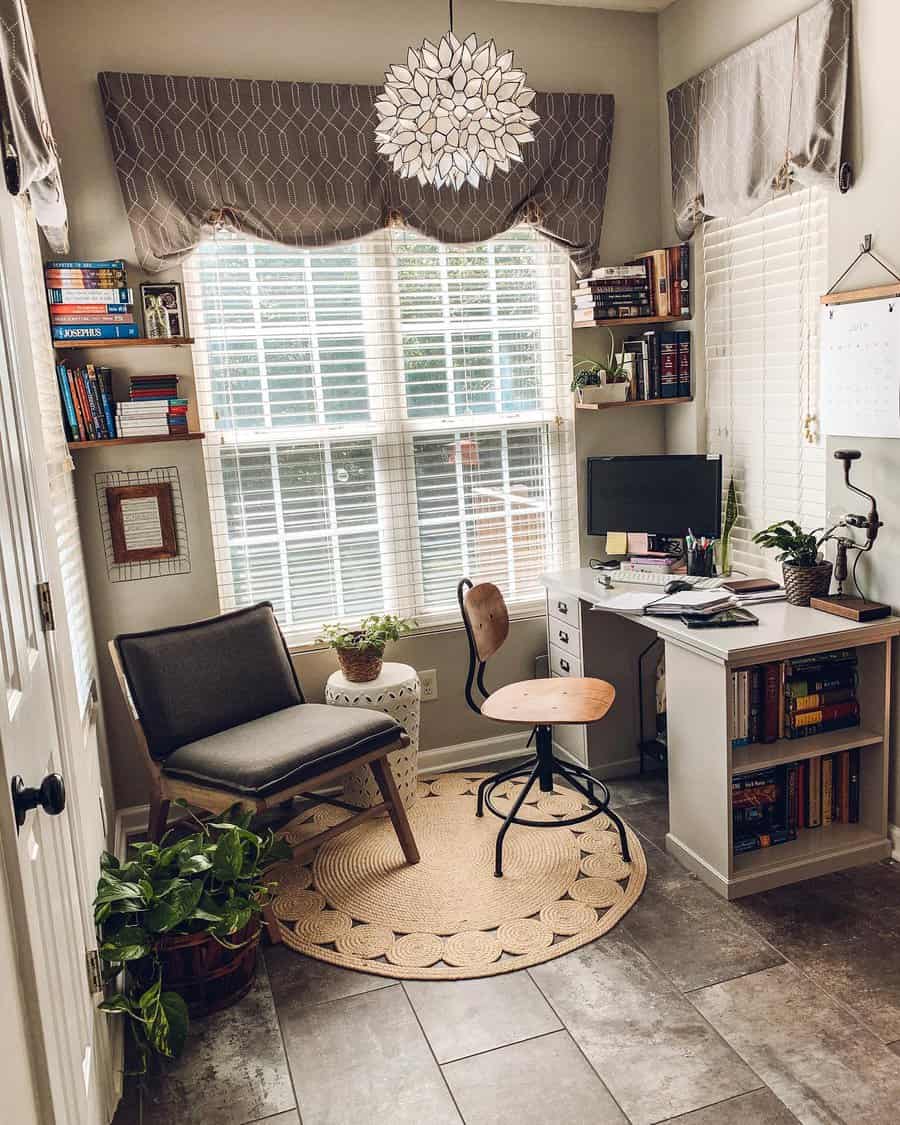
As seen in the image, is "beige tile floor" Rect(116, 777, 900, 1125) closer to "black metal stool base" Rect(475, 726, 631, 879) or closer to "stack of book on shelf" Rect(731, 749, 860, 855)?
"stack of book on shelf" Rect(731, 749, 860, 855)

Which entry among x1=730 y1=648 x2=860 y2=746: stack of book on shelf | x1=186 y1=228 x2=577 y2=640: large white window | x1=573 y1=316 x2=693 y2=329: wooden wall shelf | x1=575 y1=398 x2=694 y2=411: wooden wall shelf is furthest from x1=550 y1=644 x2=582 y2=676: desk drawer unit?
x1=573 y1=316 x2=693 y2=329: wooden wall shelf

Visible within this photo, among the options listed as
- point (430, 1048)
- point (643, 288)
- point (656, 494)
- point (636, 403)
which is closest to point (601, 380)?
point (636, 403)

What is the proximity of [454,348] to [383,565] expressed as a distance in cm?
87

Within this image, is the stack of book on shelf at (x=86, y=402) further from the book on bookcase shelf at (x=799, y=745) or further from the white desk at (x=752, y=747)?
the book on bookcase shelf at (x=799, y=745)

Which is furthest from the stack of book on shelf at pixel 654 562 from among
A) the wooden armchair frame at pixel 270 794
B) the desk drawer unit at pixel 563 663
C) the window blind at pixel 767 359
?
the wooden armchair frame at pixel 270 794

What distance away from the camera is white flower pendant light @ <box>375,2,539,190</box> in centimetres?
216

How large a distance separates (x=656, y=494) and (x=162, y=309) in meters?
1.85

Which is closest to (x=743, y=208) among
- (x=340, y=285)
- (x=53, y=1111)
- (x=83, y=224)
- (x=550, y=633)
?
(x=340, y=285)

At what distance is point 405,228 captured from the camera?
3.40 m

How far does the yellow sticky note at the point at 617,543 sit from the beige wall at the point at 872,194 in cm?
87

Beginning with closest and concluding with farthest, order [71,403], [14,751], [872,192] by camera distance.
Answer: [14,751] → [872,192] → [71,403]

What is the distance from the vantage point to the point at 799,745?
2824 millimetres

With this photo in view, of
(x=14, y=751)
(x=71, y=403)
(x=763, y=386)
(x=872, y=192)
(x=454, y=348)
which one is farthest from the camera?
(x=454, y=348)

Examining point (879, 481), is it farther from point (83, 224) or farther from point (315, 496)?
point (83, 224)
